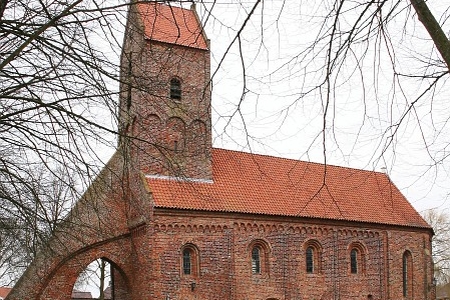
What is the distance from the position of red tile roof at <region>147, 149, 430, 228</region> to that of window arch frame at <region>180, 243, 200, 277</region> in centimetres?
141

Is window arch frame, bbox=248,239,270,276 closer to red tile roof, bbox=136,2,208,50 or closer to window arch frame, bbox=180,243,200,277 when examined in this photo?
window arch frame, bbox=180,243,200,277

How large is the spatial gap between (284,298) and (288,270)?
1056 millimetres

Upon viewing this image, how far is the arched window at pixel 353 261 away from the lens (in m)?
24.4

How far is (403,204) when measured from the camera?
28609 mm

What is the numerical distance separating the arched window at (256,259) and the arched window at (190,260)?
7.97 ft

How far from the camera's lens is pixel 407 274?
1037 inches

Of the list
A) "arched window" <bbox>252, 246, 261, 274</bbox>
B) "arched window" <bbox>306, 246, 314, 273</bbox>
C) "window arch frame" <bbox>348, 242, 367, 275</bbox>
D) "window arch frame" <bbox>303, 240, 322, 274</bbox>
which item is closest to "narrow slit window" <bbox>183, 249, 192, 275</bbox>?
"arched window" <bbox>252, 246, 261, 274</bbox>

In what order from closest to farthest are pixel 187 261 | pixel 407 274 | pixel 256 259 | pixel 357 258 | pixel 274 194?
pixel 187 261
pixel 256 259
pixel 274 194
pixel 357 258
pixel 407 274

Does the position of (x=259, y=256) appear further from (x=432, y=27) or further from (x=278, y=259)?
(x=432, y=27)

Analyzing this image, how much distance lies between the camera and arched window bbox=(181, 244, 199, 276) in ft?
66.3

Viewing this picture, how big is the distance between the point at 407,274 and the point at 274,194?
7791mm

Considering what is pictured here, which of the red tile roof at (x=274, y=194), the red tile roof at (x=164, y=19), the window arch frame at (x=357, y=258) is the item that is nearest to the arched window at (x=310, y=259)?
the red tile roof at (x=274, y=194)

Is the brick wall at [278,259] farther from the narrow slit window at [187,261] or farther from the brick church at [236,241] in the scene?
the narrow slit window at [187,261]

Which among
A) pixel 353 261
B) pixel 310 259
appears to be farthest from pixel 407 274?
pixel 310 259
